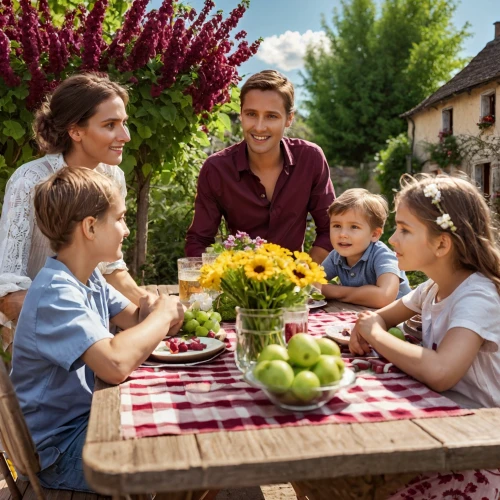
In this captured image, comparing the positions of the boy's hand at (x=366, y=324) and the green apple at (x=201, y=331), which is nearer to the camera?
the boy's hand at (x=366, y=324)

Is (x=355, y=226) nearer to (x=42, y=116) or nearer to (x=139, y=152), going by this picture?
(x=42, y=116)

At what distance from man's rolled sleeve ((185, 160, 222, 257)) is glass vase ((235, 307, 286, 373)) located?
6.70ft

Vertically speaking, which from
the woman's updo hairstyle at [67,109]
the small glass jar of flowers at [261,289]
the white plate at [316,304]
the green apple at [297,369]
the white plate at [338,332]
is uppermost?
the woman's updo hairstyle at [67,109]

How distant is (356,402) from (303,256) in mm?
433

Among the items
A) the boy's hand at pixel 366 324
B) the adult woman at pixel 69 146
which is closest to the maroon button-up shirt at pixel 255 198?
the adult woman at pixel 69 146

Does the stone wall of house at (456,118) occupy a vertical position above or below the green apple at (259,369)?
above

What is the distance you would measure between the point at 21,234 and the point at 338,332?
1.38 m

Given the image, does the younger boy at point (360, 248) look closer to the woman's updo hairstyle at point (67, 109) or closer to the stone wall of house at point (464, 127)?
the woman's updo hairstyle at point (67, 109)

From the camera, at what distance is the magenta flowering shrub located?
3.97 meters

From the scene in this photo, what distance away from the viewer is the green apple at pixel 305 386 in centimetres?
142

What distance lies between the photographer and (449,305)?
1.96 m

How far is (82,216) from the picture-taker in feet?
6.55

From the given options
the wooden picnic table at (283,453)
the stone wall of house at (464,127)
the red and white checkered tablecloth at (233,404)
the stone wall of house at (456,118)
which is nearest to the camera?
the wooden picnic table at (283,453)

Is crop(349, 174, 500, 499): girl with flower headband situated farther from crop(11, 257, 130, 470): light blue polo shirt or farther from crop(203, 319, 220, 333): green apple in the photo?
crop(11, 257, 130, 470): light blue polo shirt
